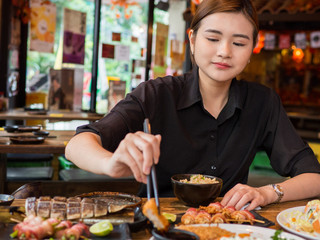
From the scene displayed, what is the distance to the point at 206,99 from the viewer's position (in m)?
1.97

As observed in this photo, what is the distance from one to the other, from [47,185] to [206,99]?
1747 mm

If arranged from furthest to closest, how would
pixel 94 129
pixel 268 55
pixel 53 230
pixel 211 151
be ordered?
pixel 268 55 < pixel 211 151 < pixel 94 129 < pixel 53 230

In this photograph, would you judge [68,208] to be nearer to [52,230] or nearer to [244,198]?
[52,230]

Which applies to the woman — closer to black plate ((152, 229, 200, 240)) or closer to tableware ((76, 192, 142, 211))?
tableware ((76, 192, 142, 211))

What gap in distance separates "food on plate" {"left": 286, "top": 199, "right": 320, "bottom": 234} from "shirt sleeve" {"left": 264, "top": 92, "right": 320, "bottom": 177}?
1.41ft

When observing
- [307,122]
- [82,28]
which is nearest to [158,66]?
[82,28]

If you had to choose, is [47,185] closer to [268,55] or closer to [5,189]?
[5,189]

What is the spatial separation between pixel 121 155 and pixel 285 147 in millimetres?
1001

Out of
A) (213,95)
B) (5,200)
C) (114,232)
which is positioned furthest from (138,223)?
(213,95)

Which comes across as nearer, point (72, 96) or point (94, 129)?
point (94, 129)

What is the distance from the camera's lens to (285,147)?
196 centimetres

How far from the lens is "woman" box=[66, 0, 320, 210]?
65.4 inches

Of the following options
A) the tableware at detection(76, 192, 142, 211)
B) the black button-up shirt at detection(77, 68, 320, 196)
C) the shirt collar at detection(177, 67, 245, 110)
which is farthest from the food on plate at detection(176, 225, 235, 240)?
the shirt collar at detection(177, 67, 245, 110)

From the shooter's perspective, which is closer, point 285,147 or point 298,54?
point 285,147
